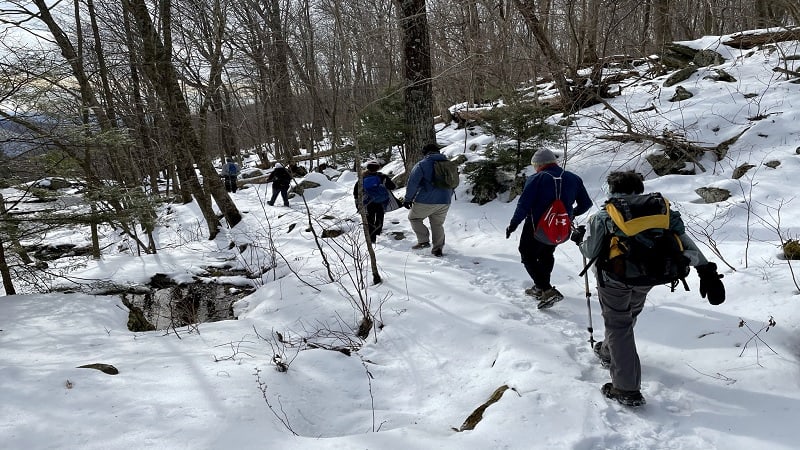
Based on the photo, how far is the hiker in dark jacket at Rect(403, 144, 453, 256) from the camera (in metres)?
6.15

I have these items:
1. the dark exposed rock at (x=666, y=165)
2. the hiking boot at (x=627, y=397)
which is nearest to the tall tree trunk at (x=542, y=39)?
the dark exposed rock at (x=666, y=165)

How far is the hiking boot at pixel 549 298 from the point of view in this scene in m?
4.45

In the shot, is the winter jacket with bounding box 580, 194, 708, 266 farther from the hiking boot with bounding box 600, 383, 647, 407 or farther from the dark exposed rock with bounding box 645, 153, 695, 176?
the dark exposed rock with bounding box 645, 153, 695, 176

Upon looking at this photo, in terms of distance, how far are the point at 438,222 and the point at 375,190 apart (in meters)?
1.34

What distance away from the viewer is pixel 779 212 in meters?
5.35

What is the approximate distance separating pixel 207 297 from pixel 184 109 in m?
5.27

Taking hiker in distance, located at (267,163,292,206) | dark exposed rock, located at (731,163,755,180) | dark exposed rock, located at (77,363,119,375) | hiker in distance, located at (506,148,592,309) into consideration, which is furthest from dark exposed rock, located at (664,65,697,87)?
dark exposed rock, located at (77,363,119,375)

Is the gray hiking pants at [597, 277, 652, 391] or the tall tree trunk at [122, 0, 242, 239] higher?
the tall tree trunk at [122, 0, 242, 239]

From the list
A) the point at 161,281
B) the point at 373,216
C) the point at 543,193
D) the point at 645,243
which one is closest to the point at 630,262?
the point at 645,243

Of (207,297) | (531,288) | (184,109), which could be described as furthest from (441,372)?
(184,109)

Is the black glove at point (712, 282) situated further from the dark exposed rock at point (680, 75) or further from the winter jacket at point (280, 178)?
the winter jacket at point (280, 178)

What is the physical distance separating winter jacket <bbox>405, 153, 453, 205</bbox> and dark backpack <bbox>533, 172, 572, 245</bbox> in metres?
2.14

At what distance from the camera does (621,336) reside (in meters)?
2.88

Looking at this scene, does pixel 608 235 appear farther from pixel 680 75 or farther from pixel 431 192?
pixel 680 75
